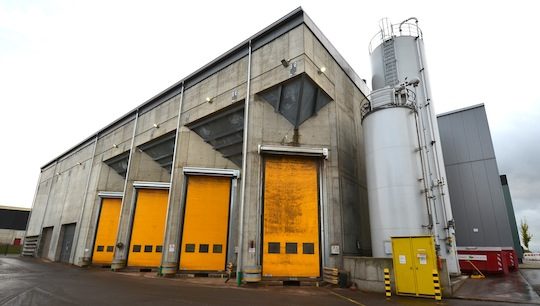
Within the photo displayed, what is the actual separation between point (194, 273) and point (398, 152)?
47.2ft

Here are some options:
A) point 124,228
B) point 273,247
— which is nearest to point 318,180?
point 273,247

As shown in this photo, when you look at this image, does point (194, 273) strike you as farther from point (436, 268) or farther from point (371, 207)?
point (436, 268)

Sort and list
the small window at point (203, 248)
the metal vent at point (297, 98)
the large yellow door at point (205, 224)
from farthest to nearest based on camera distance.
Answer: the small window at point (203, 248) < the large yellow door at point (205, 224) < the metal vent at point (297, 98)

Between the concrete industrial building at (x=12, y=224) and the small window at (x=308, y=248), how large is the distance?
7132 centimetres

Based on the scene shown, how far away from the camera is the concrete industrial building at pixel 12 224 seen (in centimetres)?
5966

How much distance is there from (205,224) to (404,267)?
12.9 meters

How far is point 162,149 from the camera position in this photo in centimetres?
2583

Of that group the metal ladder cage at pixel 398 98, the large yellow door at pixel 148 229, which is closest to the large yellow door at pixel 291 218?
the metal ladder cage at pixel 398 98

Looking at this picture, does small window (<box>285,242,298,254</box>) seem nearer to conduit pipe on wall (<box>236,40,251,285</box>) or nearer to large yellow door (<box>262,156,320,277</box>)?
large yellow door (<box>262,156,320,277</box>)

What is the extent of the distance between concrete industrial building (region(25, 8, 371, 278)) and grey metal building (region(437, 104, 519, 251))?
880 centimetres

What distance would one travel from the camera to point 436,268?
10.4 metres

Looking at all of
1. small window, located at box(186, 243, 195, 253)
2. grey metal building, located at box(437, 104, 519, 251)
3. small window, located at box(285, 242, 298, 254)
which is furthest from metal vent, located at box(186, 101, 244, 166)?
grey metal building, located at box(437, 104, 519, 251)

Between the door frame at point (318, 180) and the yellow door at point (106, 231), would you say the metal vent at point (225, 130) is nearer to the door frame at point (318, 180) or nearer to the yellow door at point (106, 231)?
the door frame at point (318, 180)

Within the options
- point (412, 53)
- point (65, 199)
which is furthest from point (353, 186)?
point (65, 199)
